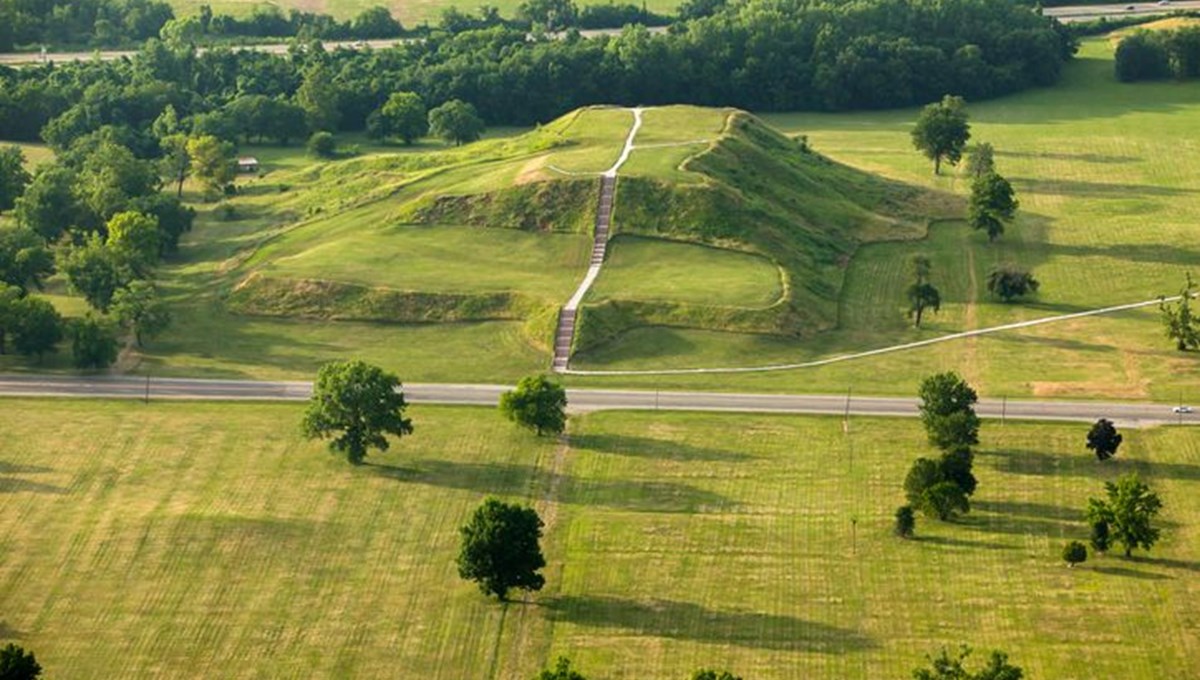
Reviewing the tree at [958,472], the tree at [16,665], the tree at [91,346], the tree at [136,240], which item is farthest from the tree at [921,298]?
the tree at [16,665]

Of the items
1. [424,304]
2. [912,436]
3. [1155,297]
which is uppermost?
[1155,297]

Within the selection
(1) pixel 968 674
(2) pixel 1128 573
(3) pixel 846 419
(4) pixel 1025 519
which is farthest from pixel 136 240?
(1) pixel 968 674

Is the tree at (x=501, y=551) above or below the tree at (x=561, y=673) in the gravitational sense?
above

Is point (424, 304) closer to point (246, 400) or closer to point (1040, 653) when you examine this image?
point (246, 400)

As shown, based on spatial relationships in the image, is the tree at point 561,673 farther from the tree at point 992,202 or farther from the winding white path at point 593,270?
the tree at point 992,202

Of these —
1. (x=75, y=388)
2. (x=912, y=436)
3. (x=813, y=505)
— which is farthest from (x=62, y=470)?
(x=912, y=436)

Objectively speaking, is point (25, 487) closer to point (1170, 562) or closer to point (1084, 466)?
point (1084, 466)

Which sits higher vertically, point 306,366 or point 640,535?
point 306,366
